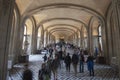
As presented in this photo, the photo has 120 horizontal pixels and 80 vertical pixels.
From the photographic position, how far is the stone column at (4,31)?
463 cm

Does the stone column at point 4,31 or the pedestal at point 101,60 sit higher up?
the stone column at point 4,31

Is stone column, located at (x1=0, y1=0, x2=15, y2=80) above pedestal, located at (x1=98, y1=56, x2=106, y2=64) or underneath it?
above

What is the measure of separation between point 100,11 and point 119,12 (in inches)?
213

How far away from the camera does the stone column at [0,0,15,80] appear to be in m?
4.63

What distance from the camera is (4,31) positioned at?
4.88 m

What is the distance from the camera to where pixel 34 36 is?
15656 mm

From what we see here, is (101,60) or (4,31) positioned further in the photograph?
(101,60)

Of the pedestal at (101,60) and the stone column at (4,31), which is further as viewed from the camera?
the pedestal at (101,60)

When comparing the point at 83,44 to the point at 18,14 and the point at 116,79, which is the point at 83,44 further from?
the point at 116,79

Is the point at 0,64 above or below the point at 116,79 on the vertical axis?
above

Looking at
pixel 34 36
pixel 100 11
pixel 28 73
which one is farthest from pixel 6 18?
pixel 34 36

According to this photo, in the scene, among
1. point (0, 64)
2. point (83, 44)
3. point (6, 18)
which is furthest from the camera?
point (83, 44)

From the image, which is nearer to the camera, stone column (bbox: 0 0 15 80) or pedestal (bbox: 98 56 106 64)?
stone column (bbox: 0 0 15 80)

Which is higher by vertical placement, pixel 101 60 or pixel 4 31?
pixel 4 31
